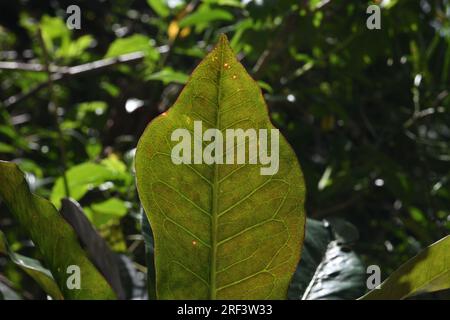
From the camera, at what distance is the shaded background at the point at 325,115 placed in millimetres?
1360

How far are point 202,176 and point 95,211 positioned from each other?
0.80 meters

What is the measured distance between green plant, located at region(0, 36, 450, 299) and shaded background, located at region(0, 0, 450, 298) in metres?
0.55

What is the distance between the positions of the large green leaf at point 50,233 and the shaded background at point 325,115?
0.52m

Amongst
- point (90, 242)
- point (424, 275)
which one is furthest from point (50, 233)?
point (424, 275)

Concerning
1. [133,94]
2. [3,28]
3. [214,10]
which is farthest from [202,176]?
[3,28]

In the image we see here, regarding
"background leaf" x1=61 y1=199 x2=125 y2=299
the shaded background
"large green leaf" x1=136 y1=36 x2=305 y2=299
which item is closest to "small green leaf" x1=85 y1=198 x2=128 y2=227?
the shaded background

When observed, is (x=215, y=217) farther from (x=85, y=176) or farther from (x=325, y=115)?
(x=325, y=115)

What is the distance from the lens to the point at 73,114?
2119mm

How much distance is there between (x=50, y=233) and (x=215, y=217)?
19 centimetres

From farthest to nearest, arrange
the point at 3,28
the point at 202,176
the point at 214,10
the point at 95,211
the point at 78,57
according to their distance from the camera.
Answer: the point at 3,28, the point at 78,57, the point at 214,10, the point at 95,211, the point at 202,176

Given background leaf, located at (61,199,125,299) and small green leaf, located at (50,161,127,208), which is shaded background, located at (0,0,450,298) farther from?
background leaf, located at (61,199,125,299)

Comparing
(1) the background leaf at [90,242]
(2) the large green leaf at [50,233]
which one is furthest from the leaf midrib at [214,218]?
(1) the background leaf at [90,242]

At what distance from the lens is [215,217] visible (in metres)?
0.63

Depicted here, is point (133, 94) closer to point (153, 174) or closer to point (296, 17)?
point (296, 17)
